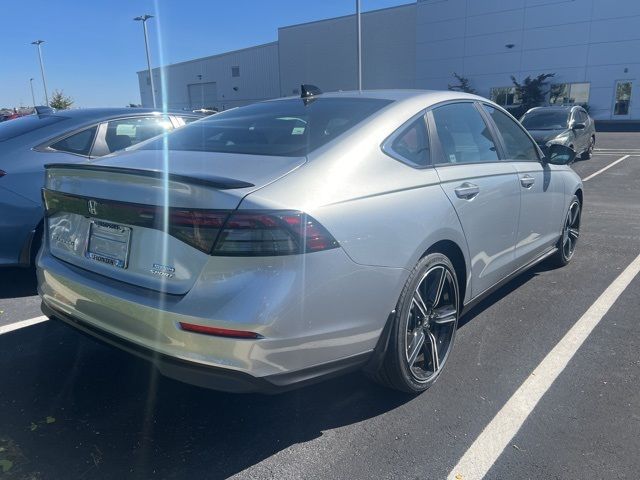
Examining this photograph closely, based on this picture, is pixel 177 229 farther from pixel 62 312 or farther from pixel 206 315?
pixel 62 312

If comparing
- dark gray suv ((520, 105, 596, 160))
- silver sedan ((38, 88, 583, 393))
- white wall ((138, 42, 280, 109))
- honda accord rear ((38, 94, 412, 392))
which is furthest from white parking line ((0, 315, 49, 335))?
white wall ((138, 42, 280, 109))

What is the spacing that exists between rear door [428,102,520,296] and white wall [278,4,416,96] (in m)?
41.1

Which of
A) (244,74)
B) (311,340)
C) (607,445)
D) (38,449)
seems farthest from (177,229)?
(244,74)

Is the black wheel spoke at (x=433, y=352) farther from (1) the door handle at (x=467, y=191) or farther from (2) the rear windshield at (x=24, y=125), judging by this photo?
(2) the rear windshield at (x=24, y=125)

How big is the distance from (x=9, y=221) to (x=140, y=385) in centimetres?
212

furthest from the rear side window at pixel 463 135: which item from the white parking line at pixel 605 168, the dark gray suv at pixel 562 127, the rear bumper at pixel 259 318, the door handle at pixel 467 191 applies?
the dark gray suv at pixel 562 127

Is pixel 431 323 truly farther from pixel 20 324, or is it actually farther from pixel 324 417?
pixel 20 324

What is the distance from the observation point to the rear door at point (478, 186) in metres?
3.03

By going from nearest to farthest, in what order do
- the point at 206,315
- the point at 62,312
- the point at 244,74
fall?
the point at 206,315, the point at 62,312, the point at 244,74

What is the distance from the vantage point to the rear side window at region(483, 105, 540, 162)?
3845 mm

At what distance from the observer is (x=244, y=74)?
5603 cm

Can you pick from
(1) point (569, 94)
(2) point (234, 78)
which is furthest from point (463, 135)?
(2) point (234, 78)

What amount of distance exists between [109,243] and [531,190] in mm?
2989

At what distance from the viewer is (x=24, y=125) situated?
4719 mm
